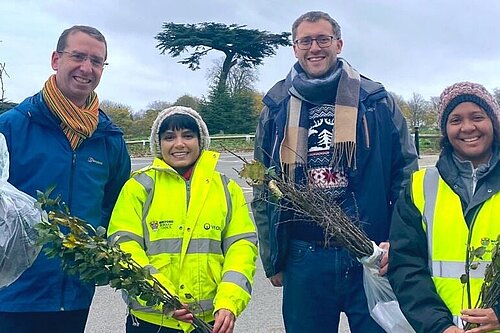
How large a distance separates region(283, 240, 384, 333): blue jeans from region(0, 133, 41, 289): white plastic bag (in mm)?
1378

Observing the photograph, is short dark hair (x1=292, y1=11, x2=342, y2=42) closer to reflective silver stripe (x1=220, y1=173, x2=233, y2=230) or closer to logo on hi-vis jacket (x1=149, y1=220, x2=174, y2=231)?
reflective silver stripe (x1=220, y1=173, x2=233, y2=230)

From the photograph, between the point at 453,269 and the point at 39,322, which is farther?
the point at 39,322

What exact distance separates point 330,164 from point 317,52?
0.61 metres

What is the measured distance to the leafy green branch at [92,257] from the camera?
2607 mm

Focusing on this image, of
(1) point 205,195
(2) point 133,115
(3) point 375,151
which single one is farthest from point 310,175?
(2) point 133,115

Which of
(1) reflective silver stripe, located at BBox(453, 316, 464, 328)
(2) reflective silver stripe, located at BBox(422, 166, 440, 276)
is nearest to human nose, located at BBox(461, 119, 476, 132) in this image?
(2) reflective silver stripe, located at BBox(422, 166, 440, 276)

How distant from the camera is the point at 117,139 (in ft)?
11.3

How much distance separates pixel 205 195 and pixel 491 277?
141cm

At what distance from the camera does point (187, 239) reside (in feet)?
9.89

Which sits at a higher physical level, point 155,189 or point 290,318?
point 155,189

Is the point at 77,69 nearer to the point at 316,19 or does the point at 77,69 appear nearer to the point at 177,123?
the point at 177,123

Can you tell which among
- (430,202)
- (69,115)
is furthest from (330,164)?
(69,115)

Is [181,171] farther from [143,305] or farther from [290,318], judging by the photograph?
[290,318]

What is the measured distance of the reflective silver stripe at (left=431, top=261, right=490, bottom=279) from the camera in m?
2.56
